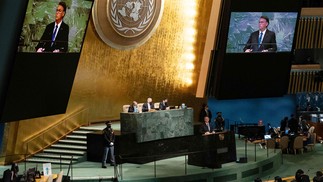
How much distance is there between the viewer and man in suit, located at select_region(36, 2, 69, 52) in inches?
655

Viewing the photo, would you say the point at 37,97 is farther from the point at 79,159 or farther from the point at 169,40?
the point at 169,40

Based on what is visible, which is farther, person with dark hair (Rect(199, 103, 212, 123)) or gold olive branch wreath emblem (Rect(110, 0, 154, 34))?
person with dark hair (Rect(199, 103, 212, 123))

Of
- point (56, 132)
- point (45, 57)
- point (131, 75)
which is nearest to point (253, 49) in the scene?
point (131, 75)

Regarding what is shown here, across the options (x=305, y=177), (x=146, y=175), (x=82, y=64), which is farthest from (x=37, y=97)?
(x=305, y=177)

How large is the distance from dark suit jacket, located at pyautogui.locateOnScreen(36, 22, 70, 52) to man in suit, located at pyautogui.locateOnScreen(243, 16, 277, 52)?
6376 mm

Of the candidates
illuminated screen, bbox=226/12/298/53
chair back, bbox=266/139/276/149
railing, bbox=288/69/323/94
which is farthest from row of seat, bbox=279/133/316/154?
railing, bbox=288/69/323/94

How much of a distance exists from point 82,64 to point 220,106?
7.24 metres

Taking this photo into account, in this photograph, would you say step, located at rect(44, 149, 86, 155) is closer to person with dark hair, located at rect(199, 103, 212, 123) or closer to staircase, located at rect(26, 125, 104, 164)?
staircase, located at rect(26, 125, 104, 164)

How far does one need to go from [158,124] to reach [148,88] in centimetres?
404

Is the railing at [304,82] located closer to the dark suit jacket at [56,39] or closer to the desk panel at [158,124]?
the desk panel at [158,124]

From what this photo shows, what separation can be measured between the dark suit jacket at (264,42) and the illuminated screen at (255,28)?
3.7 inches

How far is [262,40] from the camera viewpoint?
21750 mm

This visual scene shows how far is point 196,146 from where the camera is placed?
2062cm

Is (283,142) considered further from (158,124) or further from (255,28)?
(158,124)
